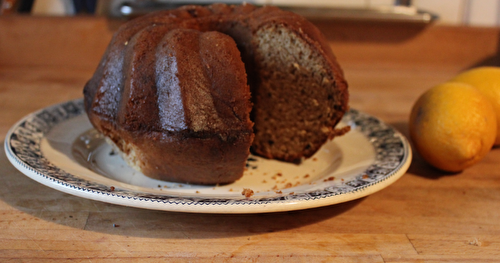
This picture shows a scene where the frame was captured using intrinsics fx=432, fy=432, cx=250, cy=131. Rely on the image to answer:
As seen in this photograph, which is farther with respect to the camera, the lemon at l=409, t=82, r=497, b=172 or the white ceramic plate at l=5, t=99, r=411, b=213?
the lemon at l=409, t=82, r=497, b=172

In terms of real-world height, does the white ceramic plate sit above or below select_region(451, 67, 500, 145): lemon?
below

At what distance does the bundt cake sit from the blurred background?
1750 millimetres

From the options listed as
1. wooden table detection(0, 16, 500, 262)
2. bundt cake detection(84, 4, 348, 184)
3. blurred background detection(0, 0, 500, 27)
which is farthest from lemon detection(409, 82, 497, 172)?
blurred background detection(0, 0, 500, 27)

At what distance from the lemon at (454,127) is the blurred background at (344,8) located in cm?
187

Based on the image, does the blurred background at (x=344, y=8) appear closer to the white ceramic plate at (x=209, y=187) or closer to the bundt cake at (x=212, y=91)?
the white ceramic plate at (x=209, y=187)

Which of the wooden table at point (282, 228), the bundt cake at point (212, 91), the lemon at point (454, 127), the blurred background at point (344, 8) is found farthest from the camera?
the blurred background at point (344, 8)

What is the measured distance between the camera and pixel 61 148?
5.55 ft

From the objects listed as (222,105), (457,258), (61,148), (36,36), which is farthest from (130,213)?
(36,36)

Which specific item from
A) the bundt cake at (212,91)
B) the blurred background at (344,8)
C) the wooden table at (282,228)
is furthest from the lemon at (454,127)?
the blurred background at (344,8)

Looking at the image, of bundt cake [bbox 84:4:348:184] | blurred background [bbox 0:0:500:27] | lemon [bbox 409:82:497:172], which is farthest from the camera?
blurred background [bbox 0:0:500:27]

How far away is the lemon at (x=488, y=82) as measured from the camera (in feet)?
5.87

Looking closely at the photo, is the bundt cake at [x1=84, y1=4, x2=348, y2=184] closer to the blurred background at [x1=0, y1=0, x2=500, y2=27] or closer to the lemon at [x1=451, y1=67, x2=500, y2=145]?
the lemon at [x1=451, y1=67, x2=500, y2=145]

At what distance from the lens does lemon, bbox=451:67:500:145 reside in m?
1.79

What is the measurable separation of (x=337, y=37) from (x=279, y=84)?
1.94m
